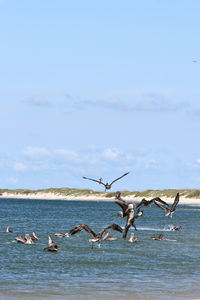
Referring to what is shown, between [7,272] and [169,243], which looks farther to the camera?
[169,243]

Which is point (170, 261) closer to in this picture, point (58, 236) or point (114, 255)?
point (114, 255)

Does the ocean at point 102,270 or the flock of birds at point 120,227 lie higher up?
the flock of birds at point 120,227

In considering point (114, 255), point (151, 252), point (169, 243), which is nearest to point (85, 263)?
point (114, 255)

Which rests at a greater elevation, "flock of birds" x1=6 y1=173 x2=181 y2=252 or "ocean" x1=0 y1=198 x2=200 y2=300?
"flock of birds" x1=6 y1=173 x2=181 y2=252

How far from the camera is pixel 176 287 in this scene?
3155 centimetres

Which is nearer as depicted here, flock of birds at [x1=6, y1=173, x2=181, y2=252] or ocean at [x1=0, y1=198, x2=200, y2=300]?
flock of birds at [x1=6, y1=173, x2=181, y2=252]

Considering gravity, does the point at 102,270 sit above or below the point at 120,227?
below

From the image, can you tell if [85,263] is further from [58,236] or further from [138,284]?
[58,236]

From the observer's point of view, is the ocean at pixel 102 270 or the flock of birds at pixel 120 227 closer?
the flock of birds at pixel 120 227

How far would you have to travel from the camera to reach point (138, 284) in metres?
32.9

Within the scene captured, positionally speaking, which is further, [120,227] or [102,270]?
[102,270]

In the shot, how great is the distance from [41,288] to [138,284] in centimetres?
463

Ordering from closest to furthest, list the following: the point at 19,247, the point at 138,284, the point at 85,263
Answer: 1. the point at 138,284
2. the point at 85,263
3. the point at 19,247

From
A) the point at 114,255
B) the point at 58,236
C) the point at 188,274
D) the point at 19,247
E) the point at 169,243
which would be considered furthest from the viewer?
the point at 58,236
